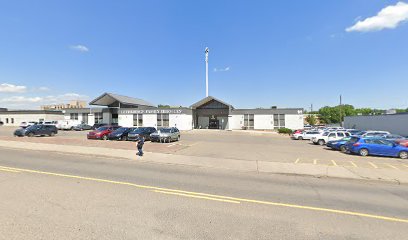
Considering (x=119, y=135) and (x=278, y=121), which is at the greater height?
(x=278, y=121)

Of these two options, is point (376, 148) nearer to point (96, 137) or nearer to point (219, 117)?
point (96, 137)

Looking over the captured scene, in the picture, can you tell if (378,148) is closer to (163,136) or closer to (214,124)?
(163,136)

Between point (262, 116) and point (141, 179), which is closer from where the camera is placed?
point (141, 179)

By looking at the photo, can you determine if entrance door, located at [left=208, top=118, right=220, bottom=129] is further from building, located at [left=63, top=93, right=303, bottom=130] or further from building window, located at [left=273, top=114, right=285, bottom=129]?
building window, located at [left=273, top=114, right=285, bottom=129]

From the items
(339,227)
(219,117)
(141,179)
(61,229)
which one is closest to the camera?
(61,229)

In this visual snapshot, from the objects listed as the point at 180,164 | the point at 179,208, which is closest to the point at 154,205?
the point at 179,208

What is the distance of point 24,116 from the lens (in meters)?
61.4

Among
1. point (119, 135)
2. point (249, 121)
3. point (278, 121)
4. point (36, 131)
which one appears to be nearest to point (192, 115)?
point (249, 121)

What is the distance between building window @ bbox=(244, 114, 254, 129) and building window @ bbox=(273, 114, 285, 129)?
457 centimetres

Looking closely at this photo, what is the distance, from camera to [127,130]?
27.3 metres

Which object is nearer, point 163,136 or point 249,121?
point 163,136

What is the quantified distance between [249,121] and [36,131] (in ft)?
124

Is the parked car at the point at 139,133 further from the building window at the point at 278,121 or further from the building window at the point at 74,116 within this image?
the building window at the point at 74,116

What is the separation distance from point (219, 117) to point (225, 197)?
47118 mm
